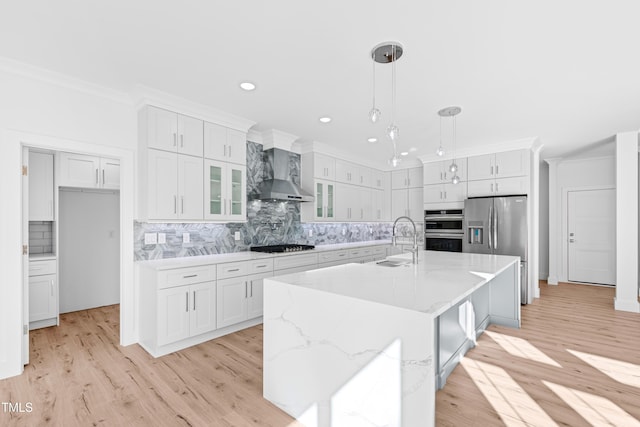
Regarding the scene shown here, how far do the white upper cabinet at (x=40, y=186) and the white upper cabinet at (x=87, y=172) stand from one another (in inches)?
5.2

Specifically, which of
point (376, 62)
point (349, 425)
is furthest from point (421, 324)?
point (376, 62)

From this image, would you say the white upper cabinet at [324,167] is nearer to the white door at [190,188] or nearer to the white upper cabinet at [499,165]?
the white door at [190,188]

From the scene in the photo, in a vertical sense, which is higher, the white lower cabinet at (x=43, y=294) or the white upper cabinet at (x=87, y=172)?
the white upper cabinet at (x=87, y=172)

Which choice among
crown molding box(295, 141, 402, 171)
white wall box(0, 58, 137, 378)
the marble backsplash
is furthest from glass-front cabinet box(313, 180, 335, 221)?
white wall box(0, 58, 137, 378)

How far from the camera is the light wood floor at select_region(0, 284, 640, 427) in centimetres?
209

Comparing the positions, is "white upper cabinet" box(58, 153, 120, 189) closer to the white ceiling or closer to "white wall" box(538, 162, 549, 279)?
the white ceiling

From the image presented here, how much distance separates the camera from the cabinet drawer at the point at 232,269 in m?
3.45

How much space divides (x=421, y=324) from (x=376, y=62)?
2029mm

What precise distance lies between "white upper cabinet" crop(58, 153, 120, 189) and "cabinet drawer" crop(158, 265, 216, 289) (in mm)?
2000

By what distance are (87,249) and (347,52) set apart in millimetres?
4443

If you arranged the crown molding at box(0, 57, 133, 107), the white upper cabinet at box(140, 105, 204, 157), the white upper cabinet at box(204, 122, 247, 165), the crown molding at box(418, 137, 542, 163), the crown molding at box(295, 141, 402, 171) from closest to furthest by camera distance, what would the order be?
the crown molding at box(0, 57, 133, 107) < the white upper cabinet at box(140, 105, 204, 157) < the white upper cabinet at box(204, 122, 247, 165) < the crown molding at box(418, 137, 542, 163) < the crown molding at box(295, 141, 402, 171)

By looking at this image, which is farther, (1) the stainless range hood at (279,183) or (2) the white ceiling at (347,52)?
(1) the stainless range hood at (279,183)

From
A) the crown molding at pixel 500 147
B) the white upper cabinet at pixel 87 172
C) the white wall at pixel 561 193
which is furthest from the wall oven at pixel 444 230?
the white upper cabinet at pixel 87 172

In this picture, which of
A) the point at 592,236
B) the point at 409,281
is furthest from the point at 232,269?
the point at 592,236
